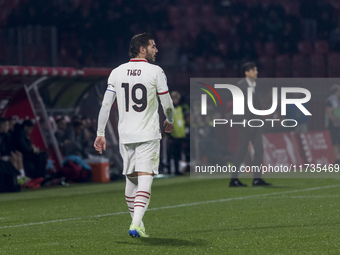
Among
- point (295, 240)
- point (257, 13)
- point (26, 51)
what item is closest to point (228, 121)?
point (26, 51)

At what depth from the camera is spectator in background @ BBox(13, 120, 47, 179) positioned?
1563cm

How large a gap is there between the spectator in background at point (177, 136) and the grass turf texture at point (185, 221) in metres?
4.08

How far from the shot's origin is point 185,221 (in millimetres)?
8969

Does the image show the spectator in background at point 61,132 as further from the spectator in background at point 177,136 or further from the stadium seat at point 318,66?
the stadium seat at point 318,66

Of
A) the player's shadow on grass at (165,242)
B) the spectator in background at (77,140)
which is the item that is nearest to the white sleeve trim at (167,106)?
the player's shadow on grass at (165,242)

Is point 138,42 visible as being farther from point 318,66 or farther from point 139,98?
point 318,66

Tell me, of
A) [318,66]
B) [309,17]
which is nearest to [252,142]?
[318,66]

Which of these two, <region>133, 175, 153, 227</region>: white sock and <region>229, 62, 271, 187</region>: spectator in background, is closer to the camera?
<region>133, 175, 153, 227</region>: white sock

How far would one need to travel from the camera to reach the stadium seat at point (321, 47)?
1131 inches

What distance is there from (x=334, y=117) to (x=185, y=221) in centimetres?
1186

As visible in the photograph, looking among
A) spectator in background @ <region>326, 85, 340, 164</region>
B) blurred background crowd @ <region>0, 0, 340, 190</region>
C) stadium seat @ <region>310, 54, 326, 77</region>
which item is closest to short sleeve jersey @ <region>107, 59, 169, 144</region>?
spectator in background @ <region>326, 85, 340, 164</region>

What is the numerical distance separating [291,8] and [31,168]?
17298 millimetres

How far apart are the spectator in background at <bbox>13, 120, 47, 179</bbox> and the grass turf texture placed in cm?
139

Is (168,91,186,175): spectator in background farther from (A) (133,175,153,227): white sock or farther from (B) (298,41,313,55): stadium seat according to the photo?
(A) (133,175,153,227): white sock
